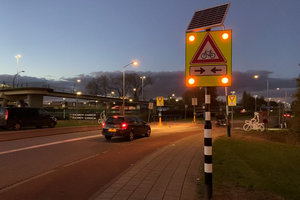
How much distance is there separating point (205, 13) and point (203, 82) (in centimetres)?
167

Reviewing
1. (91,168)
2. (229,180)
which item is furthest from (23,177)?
(229,180)

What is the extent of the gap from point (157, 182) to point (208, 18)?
3876 millimetres

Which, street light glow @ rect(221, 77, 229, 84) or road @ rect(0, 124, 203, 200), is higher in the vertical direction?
street light glow @ rect(221, 77, 229, 84)

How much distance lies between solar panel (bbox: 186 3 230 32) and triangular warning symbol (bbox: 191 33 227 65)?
11.3 inches

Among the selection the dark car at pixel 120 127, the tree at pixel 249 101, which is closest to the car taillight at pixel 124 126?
the dark car at pixel 120 127

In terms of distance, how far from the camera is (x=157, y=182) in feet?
21.3

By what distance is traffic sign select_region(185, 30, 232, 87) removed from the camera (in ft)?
17.6

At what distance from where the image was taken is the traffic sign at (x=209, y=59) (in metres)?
5.35

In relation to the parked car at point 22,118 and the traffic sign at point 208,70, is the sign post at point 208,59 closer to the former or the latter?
Result: the traffic sign at point 208,70

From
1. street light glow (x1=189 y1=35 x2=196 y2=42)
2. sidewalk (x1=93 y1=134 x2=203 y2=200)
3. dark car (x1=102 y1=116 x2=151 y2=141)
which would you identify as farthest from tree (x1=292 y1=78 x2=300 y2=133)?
street light glow (x1=189 y1=35 x2=196 y2=42)

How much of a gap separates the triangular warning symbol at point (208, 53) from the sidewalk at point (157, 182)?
8.75 ft

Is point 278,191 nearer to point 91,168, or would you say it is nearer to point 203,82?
point 203,82

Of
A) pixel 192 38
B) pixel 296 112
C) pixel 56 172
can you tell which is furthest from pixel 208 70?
pixel 296 112

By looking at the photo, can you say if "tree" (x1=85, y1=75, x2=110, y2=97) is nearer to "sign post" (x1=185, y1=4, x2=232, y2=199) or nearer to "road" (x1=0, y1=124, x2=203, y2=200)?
"road" (x1=0, y1=124, x2=203, y2=200)
